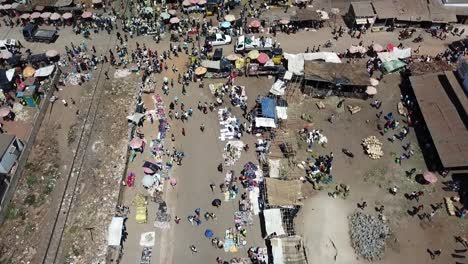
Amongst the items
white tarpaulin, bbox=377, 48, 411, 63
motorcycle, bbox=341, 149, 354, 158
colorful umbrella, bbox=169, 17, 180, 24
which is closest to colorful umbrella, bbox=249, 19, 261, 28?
colorful umbrella, bbox=169, 17, 180, 24

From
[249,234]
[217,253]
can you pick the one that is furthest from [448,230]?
[217,253]

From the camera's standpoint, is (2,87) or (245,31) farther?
(245,31)

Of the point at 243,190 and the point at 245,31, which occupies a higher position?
the point at 245,31

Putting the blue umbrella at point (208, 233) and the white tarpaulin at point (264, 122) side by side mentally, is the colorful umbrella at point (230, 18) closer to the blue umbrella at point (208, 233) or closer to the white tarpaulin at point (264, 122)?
the white tarpaulin at point (264, 122)

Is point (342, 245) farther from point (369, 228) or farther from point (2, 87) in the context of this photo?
point (2, 87)

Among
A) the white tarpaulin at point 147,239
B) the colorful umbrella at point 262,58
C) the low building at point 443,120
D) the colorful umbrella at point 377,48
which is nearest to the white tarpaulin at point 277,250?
the white tarpaulin at point 147,239

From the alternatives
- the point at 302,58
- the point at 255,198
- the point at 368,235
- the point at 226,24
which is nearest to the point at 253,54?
the point at 302,58

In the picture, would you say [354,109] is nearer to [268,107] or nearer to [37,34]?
[268,107]
